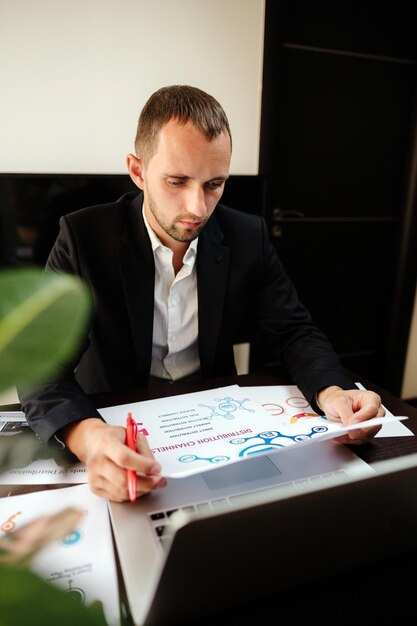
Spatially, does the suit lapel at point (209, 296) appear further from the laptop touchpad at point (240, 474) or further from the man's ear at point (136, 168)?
the laptop touchpad at point (240, 474)

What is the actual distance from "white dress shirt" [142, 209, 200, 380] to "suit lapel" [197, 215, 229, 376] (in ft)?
0.10

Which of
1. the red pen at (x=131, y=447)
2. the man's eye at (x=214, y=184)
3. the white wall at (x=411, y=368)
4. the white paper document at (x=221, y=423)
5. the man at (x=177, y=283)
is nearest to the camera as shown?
the red pen at (x=131, y=447)

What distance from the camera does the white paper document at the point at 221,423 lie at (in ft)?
2.29

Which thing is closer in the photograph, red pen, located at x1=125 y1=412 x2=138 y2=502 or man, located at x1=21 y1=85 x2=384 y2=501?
red pen, located at x1=125 y1=412 x2=138 y2=502

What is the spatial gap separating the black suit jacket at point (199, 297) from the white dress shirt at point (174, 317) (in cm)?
4

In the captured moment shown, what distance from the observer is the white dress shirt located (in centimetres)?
117

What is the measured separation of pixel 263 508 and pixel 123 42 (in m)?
1.94

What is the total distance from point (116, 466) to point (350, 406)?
0.44 m

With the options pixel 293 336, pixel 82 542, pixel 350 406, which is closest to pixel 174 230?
pixel 293 336

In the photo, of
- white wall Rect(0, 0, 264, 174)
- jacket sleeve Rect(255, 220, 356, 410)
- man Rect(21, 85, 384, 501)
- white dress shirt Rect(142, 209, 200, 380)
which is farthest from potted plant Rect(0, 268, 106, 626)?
white wall Rect(0, 0, 264, 174)

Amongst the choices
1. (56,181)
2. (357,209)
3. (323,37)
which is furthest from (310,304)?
(56,181)

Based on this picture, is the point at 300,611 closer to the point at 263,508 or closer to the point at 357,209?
the point at 263,508

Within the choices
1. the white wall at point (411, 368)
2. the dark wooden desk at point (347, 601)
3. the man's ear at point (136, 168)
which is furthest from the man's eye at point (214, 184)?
the white wall at point (411, 368)

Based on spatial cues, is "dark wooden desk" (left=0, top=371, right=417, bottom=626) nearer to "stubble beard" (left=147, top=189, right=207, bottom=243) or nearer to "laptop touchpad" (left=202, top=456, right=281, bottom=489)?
"laptop touchpad" (left=202, top=456, right=281, bottom=489)
